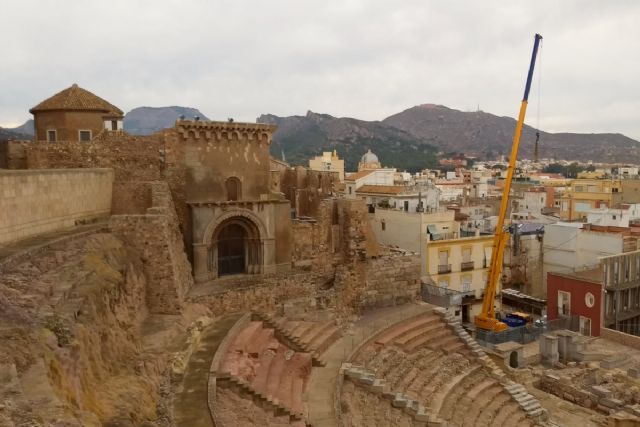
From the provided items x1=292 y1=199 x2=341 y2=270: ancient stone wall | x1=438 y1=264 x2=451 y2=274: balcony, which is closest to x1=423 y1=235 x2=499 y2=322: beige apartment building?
x1=438 y1=264 x2=451 y2=274: balcony

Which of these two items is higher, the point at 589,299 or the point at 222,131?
the point at 222,131

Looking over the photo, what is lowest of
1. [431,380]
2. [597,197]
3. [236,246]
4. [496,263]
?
[431,380]

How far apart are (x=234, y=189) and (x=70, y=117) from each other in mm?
7748

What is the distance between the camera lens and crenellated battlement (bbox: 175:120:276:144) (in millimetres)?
20094

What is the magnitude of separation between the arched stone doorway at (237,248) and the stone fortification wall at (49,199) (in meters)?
4.79

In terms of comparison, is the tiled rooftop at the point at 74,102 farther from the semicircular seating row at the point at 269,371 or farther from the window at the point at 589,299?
the window at the point at 589,299

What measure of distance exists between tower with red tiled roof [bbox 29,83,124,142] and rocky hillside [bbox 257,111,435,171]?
8782 cm

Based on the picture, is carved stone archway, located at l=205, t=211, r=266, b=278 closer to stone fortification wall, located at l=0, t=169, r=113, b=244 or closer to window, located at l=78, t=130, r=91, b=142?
stone fortification wall, located at l=0, t=169, r=113, b=244

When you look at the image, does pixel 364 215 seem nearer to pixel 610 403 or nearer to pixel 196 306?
pixel 196 306

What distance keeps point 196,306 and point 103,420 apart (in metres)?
8.56

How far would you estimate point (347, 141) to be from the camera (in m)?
141

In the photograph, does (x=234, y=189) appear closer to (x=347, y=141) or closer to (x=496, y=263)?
(x=496, y=263)

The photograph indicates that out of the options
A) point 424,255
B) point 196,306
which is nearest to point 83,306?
point 196,306

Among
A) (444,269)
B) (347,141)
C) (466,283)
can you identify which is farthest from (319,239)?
(347,141)
